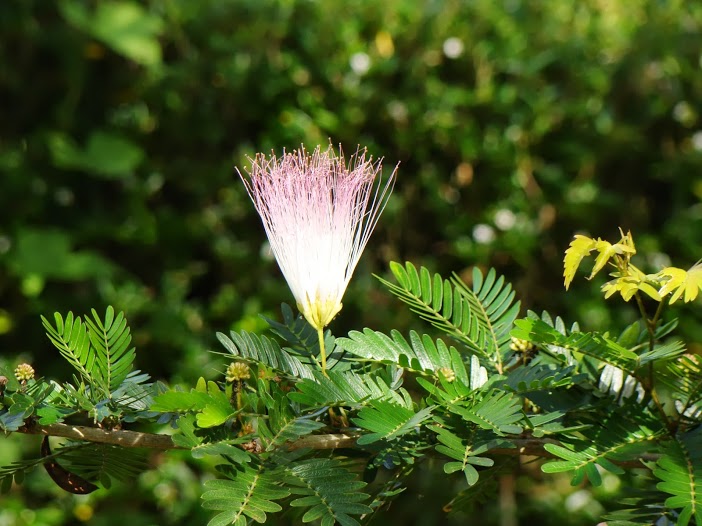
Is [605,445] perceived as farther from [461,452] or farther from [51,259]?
[51,259]

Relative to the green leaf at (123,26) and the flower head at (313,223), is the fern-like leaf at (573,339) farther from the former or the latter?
the green leaf at (123,26)

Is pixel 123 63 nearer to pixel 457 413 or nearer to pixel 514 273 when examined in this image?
pixel 514 273

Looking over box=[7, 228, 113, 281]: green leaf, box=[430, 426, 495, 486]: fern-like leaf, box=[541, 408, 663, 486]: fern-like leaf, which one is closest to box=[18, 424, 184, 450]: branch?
box=[430, 426, 495, 486]: fern-like leaf

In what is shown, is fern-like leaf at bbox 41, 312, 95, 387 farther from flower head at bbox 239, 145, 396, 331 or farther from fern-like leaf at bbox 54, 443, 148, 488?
flower head at bbox 239, 145, 396, 331

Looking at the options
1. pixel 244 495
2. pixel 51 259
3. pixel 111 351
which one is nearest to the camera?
pixel 244 495

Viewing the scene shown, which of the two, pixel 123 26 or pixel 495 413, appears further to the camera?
pixel 123 26

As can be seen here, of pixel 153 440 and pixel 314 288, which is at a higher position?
pixel 314 288

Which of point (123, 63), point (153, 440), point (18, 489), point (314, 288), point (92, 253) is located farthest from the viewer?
point (123, 63)

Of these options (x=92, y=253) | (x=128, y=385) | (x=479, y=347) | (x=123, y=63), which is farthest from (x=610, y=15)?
(x=128, y=385)

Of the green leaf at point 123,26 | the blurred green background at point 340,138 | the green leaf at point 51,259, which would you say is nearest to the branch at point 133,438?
the blurred green background at point 340,138

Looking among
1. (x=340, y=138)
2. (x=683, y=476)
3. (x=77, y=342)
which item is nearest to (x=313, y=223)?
(x=77, y=342)
